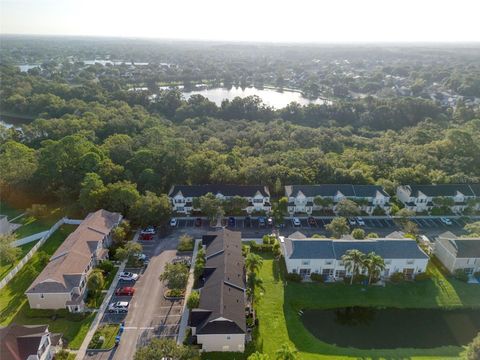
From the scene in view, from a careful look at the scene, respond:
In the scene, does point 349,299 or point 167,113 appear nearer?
point 349,299

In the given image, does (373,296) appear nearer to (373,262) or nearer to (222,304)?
(373,262)

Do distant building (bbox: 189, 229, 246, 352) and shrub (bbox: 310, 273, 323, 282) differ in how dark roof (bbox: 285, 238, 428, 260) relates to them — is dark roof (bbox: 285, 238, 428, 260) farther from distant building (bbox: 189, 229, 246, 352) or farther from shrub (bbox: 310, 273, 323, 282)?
distant building (bbox: 189, 229, 246, 352)

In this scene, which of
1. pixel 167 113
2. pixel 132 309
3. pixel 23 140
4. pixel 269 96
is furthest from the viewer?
pixel 269 96

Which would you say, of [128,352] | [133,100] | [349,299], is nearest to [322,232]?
[349,299]

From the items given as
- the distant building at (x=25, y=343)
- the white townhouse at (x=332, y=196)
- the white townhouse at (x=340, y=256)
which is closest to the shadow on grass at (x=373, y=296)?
the white townhouse at (x=340, y=256)

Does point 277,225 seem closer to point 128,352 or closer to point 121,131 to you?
point 128,352
